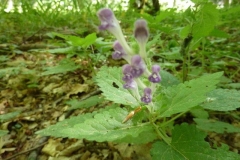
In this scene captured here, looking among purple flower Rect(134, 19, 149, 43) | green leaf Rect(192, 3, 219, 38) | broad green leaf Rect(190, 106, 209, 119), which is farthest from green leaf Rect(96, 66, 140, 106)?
broad green leaf Rect(190, 106, 209, 119)

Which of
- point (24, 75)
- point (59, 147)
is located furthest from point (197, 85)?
point (24, 75)

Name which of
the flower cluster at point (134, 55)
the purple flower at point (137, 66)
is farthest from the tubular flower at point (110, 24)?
the purple flower at point (137, 66)

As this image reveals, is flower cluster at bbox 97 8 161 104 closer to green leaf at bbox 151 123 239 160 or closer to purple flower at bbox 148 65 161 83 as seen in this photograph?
purple flower at bbox 148 65 161 83

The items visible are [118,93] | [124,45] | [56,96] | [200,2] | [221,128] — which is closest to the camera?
[124,45]

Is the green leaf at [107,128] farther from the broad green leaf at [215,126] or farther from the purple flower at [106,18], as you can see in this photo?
the broad green leaf at [215,126]

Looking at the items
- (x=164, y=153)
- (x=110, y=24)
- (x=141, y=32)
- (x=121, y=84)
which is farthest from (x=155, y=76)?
(x=121, y=84)

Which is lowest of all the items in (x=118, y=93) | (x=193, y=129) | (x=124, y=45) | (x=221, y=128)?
(x=221, y=128)

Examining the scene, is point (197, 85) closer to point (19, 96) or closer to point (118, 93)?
point (118, 93)
